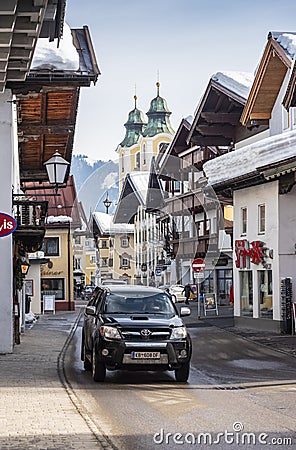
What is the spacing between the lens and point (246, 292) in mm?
36469

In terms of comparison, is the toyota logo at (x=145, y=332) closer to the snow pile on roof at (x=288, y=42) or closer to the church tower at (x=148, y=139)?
the snow pile on roof at (x=288, y=42)

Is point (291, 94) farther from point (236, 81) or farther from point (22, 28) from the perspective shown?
point (22, 28)

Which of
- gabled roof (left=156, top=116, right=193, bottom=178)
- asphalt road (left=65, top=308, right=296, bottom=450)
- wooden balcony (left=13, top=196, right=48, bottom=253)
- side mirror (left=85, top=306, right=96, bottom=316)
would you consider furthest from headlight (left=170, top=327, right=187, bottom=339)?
gabled roof (left=156, top=116, right=193, bottom=178)

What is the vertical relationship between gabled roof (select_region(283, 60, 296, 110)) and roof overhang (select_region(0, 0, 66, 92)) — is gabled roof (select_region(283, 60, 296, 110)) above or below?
above

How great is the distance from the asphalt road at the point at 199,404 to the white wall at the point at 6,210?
5.92 ft

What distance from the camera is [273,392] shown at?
605 inches

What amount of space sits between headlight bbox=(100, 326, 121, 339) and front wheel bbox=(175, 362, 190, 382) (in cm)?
129

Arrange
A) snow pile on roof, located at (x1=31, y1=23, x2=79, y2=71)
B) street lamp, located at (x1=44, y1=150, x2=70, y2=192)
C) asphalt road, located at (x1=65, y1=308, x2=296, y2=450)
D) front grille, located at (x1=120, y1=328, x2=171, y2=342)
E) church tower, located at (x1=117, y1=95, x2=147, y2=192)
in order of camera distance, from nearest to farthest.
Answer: asphalt road, located at (x1=65, y1=308, x2=296, y2=450) → front grille, located at (x1=120, y1=328, x2=171, y2=342) → snow pile on roof, located at (x1=31, y1=23, x2=79, y2=71) → street lamp, located at (x1=44, y1=150, x2=70, y2=192) → church tower, located at (x1=117, y1=95, x2=147, y2=192)

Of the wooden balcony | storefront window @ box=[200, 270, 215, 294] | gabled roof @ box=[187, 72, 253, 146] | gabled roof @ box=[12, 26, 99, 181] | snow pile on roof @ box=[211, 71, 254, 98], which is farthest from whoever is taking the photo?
storefront window @ box=[200, 270, 215, 294]

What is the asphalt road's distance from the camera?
10.5 meters

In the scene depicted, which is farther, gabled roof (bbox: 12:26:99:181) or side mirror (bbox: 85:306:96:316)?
gabled roof (bbox: 12:26:99:181)

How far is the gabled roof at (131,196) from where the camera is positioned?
72.1m

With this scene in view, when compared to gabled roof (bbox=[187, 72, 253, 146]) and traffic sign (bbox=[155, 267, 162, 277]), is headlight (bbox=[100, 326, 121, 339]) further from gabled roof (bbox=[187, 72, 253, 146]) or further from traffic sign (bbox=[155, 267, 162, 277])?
traffic sign (bbox=[155, 267, 162, 277])

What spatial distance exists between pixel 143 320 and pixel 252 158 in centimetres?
1705
